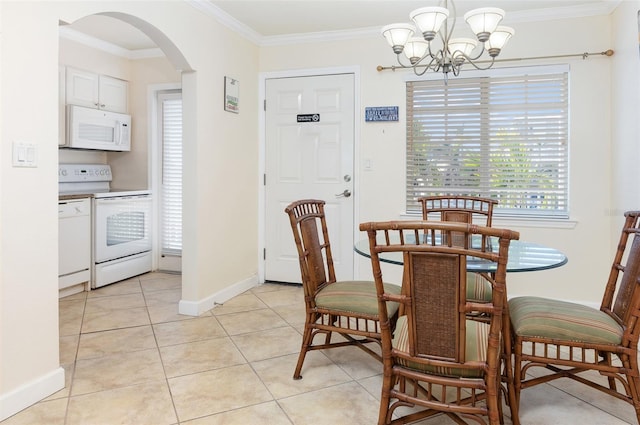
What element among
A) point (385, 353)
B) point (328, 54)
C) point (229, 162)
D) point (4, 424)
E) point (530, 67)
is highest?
point (328, 54)

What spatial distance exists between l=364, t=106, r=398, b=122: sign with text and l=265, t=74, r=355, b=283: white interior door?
143 mm

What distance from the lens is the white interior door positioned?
4141 mm

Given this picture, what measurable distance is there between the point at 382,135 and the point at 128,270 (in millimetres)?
2889

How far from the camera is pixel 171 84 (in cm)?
474

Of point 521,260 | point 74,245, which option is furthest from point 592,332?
point 74,245

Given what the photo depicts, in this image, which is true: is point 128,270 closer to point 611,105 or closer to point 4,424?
point 4,424

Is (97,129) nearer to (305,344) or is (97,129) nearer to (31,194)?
(31,194)

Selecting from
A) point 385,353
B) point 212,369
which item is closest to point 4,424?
point 212,369

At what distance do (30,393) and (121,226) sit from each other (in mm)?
2569

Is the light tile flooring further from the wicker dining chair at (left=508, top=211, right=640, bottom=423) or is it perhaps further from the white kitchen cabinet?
the white kitchen cabinet

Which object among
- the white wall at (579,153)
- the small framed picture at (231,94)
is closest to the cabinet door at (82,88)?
the small framed picture at (231,94)

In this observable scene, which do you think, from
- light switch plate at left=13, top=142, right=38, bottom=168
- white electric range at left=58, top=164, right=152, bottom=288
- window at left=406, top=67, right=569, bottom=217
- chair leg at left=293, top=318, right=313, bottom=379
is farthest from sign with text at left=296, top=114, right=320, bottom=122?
light switch plate at left=13, top=142, right=38, bottom=168

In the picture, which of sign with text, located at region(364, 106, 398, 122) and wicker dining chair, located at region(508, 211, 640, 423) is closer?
wicker dining chair, located at region(508, 211, 640, 423)

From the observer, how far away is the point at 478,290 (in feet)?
8.41
